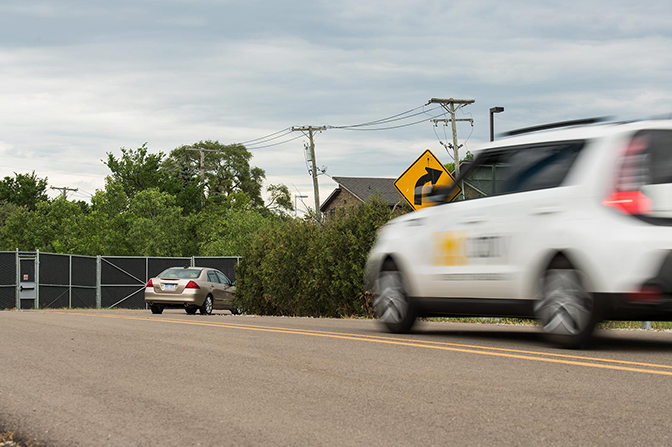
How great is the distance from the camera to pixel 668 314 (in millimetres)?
→ 7570

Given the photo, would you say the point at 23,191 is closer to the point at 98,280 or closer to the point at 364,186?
the point at 364,186

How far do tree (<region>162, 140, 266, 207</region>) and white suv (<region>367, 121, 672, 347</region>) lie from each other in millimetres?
78741

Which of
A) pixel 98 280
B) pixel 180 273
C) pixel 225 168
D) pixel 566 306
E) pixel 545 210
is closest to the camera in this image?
pixel 566 306

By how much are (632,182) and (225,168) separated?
8282 centimetres

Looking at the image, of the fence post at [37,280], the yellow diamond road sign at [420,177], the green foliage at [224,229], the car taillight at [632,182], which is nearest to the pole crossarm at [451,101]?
the green foliage at [224,229]

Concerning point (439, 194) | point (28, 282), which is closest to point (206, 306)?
point (28, 282)

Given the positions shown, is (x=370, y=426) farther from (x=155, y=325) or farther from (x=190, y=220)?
(x=190, y=220)

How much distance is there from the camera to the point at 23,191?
9925 cm

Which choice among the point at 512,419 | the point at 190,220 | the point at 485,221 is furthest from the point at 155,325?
the point at 190,220

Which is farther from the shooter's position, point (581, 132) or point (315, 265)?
point (315, 265)

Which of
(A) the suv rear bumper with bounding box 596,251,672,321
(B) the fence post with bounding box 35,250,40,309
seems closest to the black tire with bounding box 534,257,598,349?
(A) the suv rear bumper with bounding box 596,251,672,321

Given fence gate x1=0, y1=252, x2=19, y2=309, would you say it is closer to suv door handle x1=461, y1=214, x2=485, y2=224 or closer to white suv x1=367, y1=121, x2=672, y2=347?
white suv x1=367, y1=121, x2=672, y2=347

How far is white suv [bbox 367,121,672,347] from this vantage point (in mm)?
7551

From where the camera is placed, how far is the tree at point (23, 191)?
98500 mm
